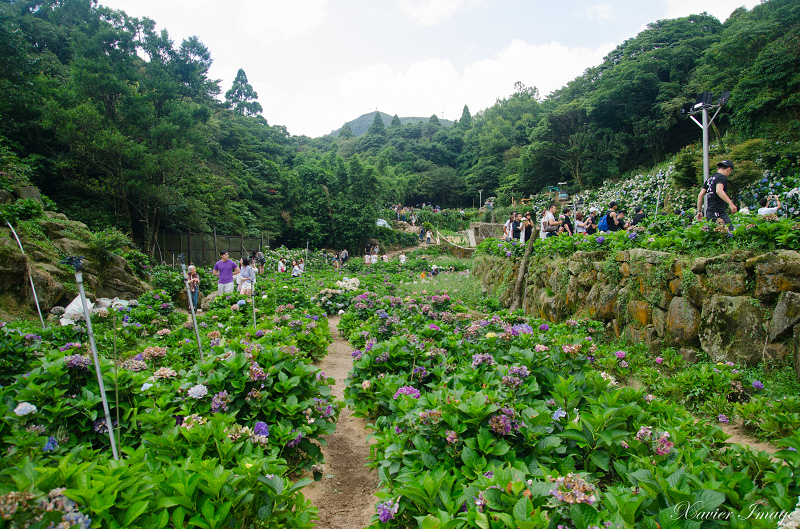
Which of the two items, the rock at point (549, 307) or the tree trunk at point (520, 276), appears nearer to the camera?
the rock at point (549, 307)

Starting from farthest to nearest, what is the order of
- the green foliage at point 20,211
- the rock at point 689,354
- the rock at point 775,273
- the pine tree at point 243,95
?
the pine tree at point 243,95 < the green foliage at point 20,211 < the rock at point 689,354 < the rock at point 775,273

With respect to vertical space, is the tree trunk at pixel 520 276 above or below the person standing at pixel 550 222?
below

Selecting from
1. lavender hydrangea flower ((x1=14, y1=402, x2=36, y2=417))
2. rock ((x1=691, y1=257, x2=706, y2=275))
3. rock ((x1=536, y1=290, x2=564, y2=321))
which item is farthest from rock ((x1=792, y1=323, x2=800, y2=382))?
lavender hydrangea flower ((x1=14, y1=402, x2=36, y2=417))

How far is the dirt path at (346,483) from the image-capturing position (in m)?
2.52

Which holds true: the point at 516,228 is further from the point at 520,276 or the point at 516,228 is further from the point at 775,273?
the point at 775,273

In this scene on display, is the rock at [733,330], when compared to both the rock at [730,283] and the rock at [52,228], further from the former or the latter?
the rock at [52,228]

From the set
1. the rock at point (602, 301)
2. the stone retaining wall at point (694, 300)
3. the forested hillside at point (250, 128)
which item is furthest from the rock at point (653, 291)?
the forested hillside at point (250, 128)

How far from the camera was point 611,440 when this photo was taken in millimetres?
2238

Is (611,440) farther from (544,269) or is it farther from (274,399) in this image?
(544,269)

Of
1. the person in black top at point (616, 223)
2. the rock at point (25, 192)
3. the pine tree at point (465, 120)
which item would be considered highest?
the pine tree at point (465, 120)

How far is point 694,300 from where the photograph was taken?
14.8ft

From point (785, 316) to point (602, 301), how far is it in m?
2.33

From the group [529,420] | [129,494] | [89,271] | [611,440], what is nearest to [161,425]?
[129,494]

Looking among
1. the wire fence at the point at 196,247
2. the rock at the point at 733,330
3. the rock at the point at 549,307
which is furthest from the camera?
the wire fence at the point at 196,247
